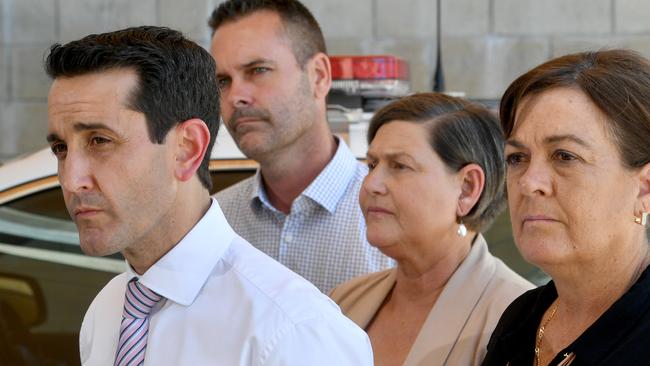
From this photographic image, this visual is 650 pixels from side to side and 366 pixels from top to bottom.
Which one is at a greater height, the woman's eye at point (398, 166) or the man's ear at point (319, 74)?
the man's ear at point (319, 74)

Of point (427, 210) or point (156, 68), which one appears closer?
point (156, 68)

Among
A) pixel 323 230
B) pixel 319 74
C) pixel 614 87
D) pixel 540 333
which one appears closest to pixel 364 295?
pixel 323 230

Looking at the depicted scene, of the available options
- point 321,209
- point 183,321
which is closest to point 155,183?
point 183,321

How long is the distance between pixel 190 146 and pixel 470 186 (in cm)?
102

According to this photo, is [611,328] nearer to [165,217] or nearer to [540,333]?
[540,333]

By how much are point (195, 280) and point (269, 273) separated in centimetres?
14

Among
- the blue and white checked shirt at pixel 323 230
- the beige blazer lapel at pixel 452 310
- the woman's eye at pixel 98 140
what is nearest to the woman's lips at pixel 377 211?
the beige blazer lapel at pixel 452 310

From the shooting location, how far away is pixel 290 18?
357 centimetres

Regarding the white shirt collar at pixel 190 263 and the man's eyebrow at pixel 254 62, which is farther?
the man's eyebrow at pixel 254 62

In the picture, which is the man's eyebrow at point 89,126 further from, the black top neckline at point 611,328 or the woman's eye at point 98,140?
the black top neckline at point 611,328

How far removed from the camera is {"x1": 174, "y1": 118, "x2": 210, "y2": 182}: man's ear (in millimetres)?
2137

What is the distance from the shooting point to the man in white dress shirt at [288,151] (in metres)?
3.33

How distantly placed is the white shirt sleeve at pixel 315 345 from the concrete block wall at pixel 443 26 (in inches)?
206

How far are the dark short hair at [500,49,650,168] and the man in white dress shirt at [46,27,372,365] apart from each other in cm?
61
